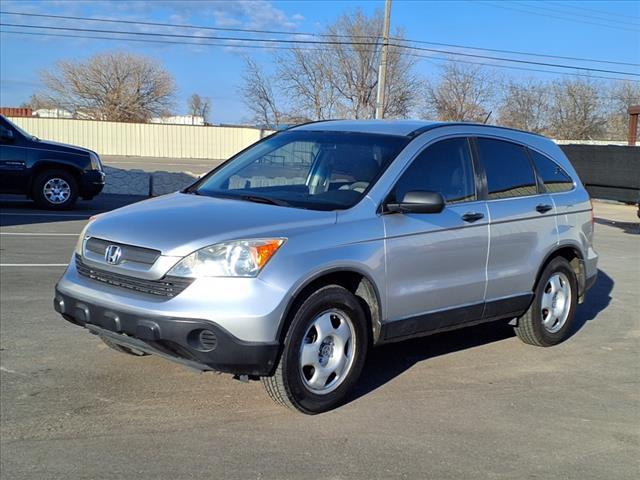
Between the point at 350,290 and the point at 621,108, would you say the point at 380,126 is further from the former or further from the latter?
the point at 621,108

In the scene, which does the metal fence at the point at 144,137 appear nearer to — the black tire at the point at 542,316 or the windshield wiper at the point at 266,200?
the black tire at the point at 542,316

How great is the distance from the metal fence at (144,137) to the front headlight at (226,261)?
4464 centimetres

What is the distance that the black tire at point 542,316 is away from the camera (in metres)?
6.19

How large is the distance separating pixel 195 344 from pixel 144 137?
159 feet

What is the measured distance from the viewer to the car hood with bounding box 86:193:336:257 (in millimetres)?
4180

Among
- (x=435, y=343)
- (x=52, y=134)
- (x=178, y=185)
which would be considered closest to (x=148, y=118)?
(x=52, y=134)

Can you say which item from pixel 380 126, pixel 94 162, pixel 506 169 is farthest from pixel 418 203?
pixel 94 162

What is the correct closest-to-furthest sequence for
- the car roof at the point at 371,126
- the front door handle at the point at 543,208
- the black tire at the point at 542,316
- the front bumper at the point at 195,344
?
the front bumper at the point at 195,344, the car roof at the point at 371,126, the front door handle at the point at 543,208, the black tire at the point at 542,316

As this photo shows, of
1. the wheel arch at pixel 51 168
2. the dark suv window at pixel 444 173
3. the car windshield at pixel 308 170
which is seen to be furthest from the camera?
the wheel arch at pixel 51 168

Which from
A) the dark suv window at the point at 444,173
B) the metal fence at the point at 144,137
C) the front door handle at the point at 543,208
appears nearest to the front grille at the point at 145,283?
the dark suv window at the point at 444,173

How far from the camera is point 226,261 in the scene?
4.11 meters

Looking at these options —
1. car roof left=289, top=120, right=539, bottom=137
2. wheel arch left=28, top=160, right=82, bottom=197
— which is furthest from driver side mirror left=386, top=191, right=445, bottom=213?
wheel arch left=28, top=160, right=82, bottom=197

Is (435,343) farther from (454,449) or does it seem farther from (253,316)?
(253,316)

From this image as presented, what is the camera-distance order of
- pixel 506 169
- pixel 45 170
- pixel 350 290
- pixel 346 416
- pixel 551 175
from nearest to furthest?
pixel 346 416 < pixel 350 290 < pixel 506 169 < pixel 551 175 < pixel 45 170
